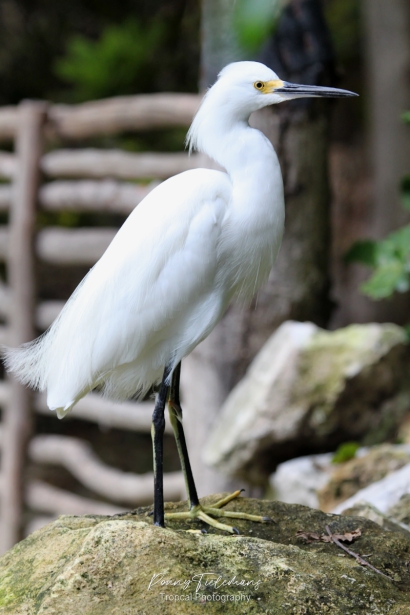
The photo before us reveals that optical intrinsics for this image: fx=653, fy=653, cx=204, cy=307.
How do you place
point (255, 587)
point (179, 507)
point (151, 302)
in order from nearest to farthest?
point (255, 587)
point (151, 302)
point (179, 507)

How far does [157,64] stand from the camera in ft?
20.6

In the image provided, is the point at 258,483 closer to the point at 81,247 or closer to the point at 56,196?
the point at 81,247

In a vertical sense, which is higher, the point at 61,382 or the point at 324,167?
the point at 324,167

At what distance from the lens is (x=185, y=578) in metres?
1.29

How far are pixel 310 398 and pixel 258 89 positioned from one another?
1.43m

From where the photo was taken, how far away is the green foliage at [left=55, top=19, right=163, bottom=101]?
5586 mm

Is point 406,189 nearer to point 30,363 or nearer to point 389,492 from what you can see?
point 389,492

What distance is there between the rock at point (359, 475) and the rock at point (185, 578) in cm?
83

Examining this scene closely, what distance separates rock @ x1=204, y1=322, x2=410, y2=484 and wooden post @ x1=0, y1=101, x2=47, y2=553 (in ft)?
5.35

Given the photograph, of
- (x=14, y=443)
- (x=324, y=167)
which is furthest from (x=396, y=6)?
(x=14, y=443)

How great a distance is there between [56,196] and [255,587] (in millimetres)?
2968

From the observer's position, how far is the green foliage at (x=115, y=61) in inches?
220

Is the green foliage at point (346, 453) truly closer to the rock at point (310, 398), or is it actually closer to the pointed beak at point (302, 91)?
the rock at point (310, 398)

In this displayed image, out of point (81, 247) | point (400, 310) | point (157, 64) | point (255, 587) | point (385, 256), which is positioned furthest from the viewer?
point (157, 64)
